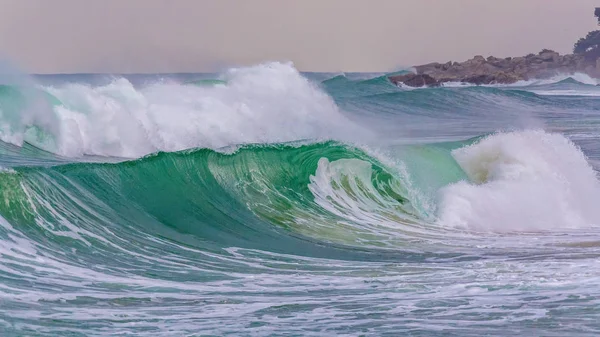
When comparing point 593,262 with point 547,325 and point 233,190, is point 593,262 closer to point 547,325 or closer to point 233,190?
point 547,325

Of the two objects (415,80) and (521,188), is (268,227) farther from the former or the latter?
(415,80)

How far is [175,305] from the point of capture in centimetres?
791

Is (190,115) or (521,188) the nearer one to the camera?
(521,188)

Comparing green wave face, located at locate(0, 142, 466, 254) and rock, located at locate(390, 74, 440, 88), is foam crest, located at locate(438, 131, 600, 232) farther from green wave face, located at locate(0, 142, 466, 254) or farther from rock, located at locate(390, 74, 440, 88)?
rock, located at locate(390, 74, 440, 88)

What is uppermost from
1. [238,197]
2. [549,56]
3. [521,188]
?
[549,56]

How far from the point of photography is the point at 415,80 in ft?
177

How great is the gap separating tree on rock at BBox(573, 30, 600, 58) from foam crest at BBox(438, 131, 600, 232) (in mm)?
52325

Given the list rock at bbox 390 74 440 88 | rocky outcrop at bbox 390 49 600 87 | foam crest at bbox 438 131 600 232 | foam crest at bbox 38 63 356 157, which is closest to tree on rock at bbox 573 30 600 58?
rocky outcrop at bbox 390 49 600 87

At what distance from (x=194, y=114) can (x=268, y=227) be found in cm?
1036

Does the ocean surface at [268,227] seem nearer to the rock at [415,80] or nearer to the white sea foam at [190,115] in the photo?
the white sea foam at [190,115]

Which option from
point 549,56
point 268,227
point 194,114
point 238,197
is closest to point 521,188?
point 238,197

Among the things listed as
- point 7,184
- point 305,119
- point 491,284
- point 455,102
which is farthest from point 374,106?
point 491,284

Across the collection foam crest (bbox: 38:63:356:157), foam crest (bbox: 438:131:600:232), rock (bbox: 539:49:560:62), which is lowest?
foam crest (bbox: 438:131:600:232)

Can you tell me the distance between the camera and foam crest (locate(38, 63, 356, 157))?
19469 mm
